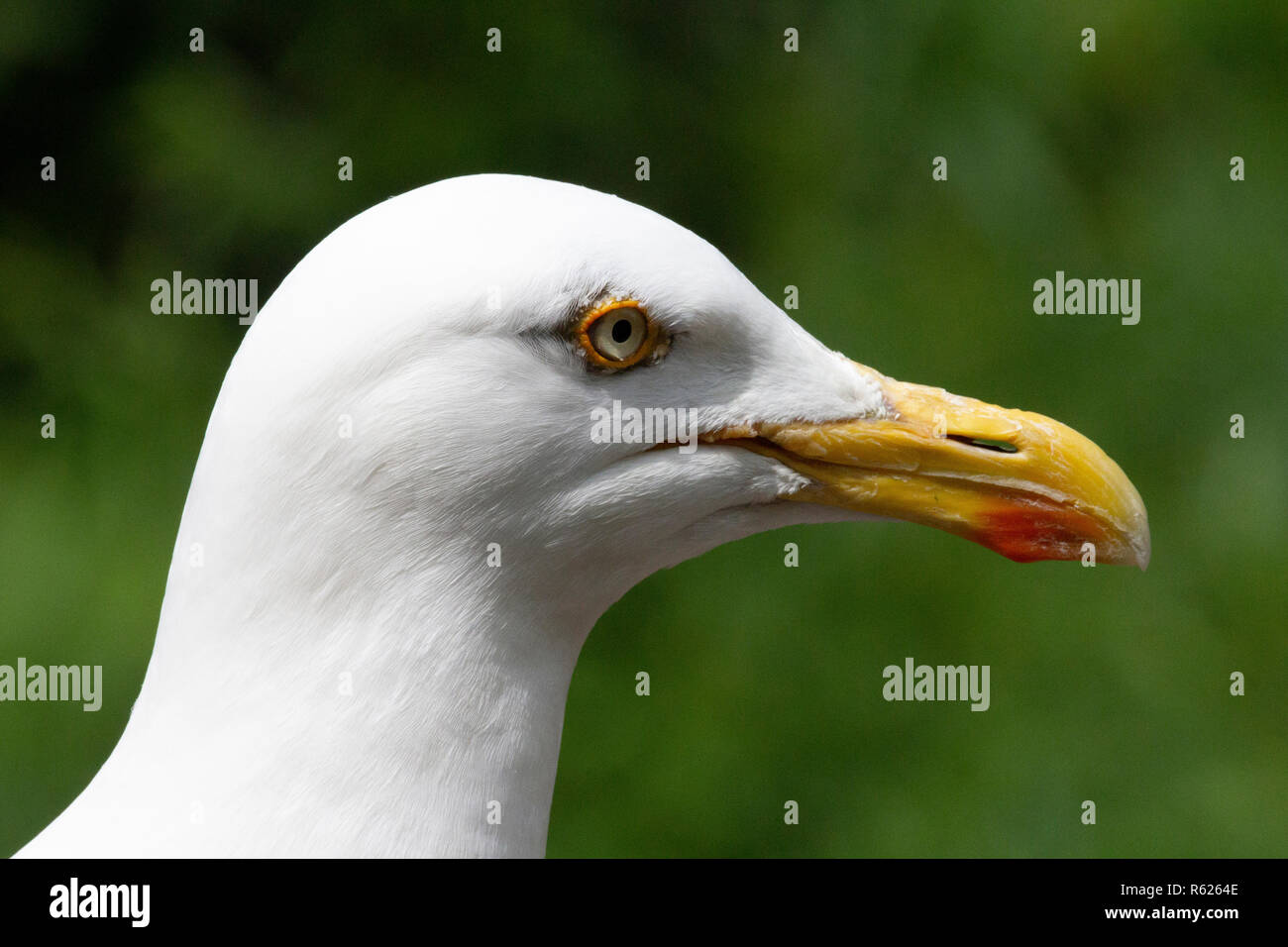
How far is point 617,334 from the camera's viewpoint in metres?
2.28

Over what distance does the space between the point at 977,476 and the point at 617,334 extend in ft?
2.11

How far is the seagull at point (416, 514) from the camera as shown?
217cm

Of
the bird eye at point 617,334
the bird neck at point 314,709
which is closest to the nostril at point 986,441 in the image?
the bird eye at point 617,334

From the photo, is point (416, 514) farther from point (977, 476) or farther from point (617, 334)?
point (977, 476)

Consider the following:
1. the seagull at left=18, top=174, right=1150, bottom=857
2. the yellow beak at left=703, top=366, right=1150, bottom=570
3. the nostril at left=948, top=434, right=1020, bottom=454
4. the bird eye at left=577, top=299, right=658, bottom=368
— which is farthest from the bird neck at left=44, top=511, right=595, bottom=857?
the nostril at left=948, top=434, right=1020, bottom=454

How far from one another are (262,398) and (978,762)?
430 centimetres

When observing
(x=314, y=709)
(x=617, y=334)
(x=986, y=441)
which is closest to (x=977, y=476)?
(x=986, y=441)

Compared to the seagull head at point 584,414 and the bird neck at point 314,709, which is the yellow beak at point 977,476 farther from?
the bird neck at point 314,709

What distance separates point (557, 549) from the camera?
2.32 meters

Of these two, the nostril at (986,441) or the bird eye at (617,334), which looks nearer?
the bird eye at (617,334)

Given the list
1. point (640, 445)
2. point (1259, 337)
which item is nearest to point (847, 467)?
point (640, 445)

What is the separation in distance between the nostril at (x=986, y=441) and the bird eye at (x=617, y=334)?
544mm

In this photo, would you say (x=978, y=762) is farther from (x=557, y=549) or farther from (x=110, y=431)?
(x=557, y=549)

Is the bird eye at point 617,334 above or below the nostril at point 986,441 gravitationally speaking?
above
